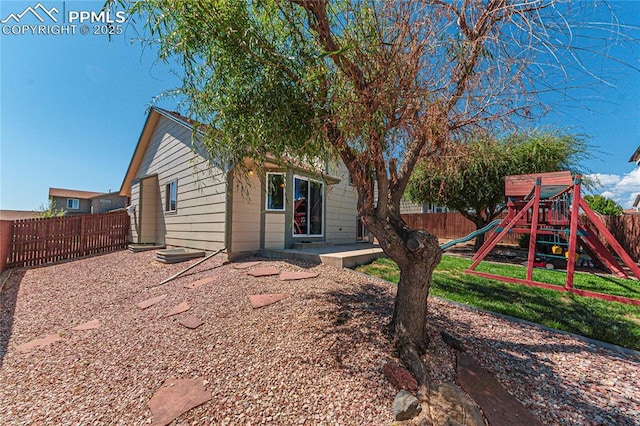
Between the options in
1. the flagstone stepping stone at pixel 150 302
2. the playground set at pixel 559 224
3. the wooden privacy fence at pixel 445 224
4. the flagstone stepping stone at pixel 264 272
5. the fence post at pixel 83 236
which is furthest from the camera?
the wooden privacy fence at pixel 445 224

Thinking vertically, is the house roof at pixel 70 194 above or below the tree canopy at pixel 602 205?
above

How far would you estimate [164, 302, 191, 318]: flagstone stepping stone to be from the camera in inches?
148

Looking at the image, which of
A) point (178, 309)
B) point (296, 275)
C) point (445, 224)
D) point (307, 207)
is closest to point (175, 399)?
point (178, 309)

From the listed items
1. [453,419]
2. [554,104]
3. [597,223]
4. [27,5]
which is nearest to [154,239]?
[27,5]

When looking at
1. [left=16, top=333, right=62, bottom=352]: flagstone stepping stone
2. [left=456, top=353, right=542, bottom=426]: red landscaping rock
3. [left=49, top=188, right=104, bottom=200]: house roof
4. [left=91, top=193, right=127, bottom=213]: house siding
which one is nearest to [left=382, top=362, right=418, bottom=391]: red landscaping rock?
[left=456, top=353, right=542, bottom=426]: red landscaping rock

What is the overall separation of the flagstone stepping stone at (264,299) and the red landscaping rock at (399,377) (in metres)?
1.94

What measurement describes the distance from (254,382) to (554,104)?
3.99m

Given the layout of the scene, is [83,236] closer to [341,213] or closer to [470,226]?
[341,213]

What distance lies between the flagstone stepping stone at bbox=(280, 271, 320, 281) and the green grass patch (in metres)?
1.41

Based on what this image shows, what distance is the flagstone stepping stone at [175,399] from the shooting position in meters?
1.96

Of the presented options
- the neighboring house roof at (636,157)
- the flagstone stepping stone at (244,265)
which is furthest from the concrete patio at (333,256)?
the neighboring house roof at (636,157)

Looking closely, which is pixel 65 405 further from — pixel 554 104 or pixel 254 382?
pixel 554 104

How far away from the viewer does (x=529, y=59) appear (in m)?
2.55

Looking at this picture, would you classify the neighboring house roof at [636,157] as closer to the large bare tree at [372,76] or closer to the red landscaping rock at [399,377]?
the large bare tree at [372,76]
